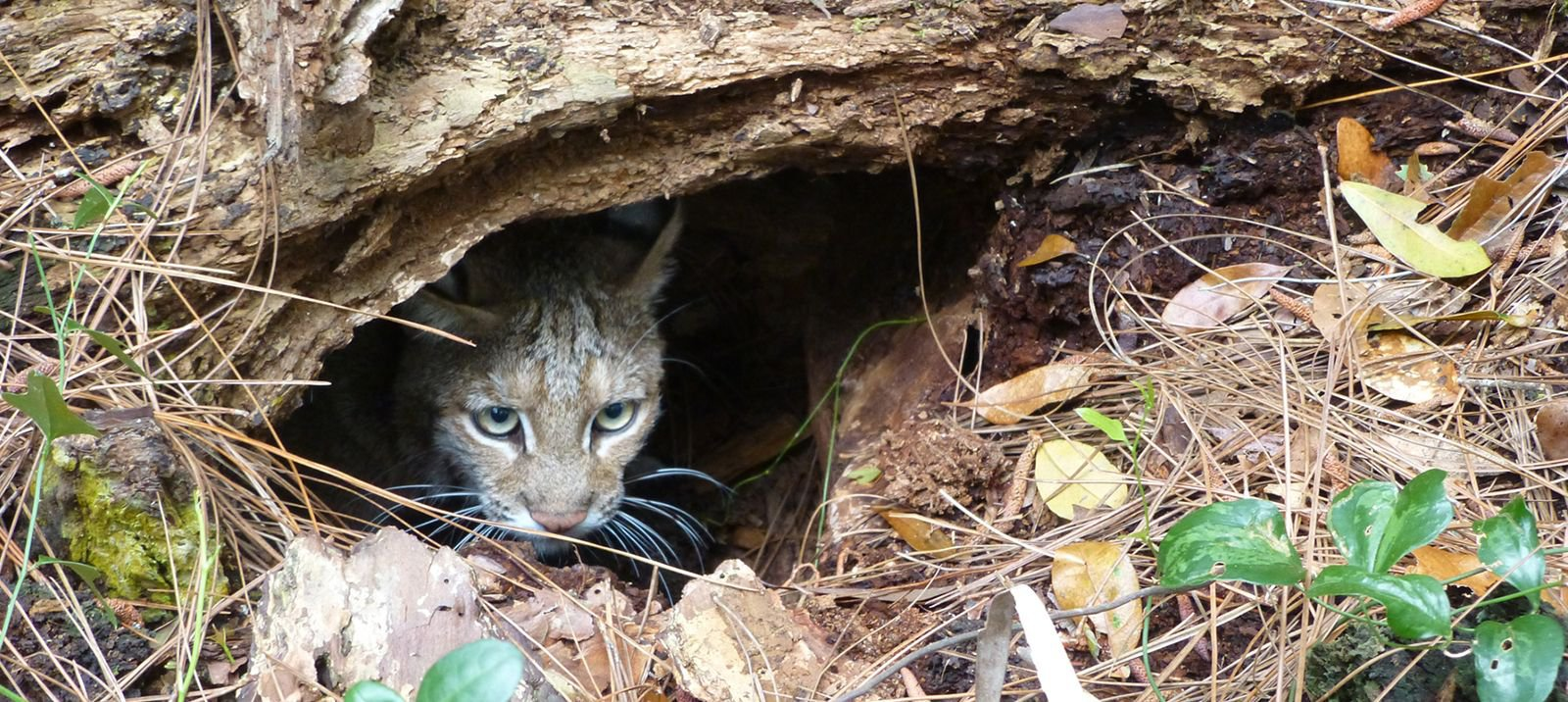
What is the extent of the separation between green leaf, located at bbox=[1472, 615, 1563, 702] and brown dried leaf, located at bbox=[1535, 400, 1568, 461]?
649mm

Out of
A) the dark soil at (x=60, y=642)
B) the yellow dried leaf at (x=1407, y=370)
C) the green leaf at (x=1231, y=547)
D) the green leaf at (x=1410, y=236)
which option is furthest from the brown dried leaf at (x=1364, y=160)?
the dark soil at (x=60, y=642)

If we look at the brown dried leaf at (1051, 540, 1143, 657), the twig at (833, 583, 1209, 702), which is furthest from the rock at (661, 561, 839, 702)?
the brown dried leaf at (1051, 540, 1143, 657)

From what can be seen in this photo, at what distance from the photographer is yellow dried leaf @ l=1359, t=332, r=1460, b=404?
2479 millimetres

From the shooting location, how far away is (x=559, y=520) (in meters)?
3.47

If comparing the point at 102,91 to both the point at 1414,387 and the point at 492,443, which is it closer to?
the point at 492,443

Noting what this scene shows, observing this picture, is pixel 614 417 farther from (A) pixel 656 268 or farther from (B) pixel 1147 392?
(B) pixel 1147 392

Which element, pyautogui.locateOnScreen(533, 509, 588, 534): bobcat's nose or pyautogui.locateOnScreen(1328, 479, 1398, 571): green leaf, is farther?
pyautogui.locateOnScreen(533, 509, 588, 534): bobcat's nose

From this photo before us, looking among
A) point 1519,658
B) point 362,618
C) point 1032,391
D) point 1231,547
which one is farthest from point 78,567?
point 1519,658

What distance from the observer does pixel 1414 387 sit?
250 centimetres

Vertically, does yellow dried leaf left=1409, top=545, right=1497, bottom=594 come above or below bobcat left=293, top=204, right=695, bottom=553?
above

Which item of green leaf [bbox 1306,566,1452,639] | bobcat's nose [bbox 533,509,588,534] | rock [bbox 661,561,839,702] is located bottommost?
bobcat's nose [bbox 533,509,588,534]

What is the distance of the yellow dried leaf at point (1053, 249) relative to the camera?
123 inches

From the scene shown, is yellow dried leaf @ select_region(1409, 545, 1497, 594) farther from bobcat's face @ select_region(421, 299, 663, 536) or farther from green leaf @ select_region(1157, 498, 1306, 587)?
bobcat's face @ select_region(421, 299, 663, 536)

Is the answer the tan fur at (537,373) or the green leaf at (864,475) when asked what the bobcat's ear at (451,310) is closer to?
the tan fur at (537,373)
